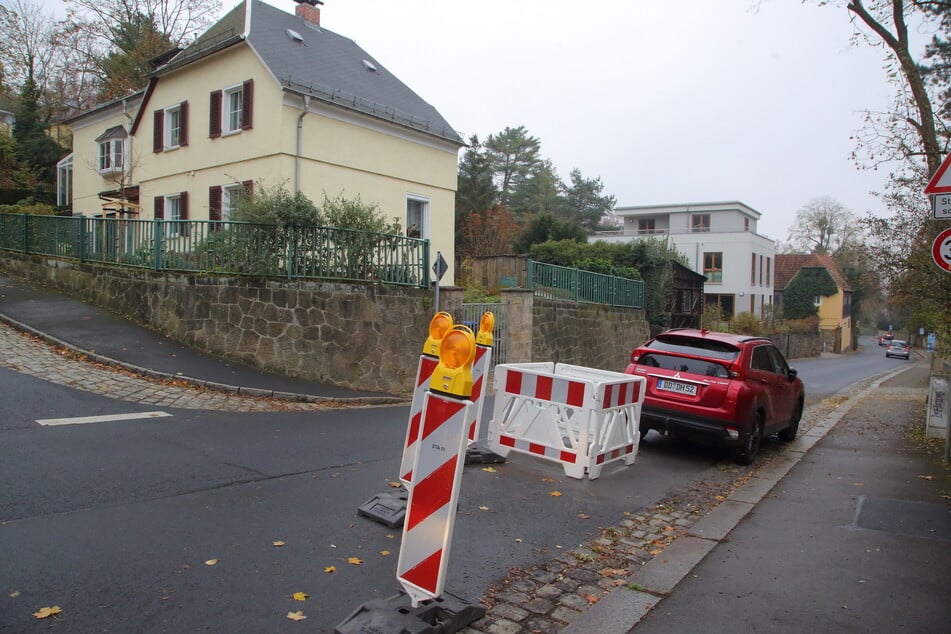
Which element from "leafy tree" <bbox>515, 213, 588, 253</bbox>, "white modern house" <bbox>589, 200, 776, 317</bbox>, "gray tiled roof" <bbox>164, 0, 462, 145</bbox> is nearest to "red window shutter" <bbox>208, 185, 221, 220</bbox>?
"gray tiled roof" <bbox>164, 0, 462, 145</bbox>

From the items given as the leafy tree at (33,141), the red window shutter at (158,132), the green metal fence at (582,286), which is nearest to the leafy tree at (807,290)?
the green metal fence at (582,286)

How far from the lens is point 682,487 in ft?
25.2

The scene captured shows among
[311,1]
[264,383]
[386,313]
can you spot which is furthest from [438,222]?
[264,383]

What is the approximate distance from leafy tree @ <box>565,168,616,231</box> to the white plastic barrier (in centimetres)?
6033

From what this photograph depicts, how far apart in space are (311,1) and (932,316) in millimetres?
23841

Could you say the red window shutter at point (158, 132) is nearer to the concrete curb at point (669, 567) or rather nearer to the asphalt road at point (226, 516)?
the asphalt road at point (226, 516)

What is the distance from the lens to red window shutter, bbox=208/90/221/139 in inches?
890

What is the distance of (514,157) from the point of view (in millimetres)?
60688

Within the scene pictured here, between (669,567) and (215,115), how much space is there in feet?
72.9

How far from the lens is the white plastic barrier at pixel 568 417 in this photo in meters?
7.30

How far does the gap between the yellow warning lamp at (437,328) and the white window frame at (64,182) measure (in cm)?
3589

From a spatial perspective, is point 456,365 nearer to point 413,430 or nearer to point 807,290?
point 413,430

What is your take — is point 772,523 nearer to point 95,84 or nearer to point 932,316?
point 932,316

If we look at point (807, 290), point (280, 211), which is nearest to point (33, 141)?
point (280, 211)
